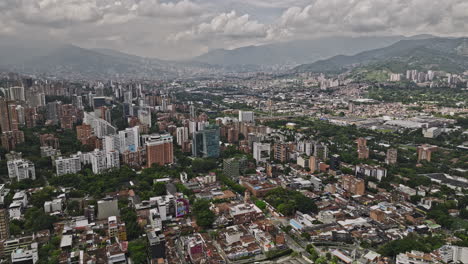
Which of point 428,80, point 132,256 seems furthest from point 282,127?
point 428,80

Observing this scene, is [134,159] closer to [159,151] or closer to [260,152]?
[159,151]

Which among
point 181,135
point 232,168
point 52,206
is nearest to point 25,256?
point 52,206

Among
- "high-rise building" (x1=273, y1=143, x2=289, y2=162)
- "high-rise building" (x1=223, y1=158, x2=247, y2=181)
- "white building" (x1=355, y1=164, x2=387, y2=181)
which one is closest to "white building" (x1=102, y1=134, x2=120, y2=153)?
"high-rise building" (x1=223, y1=158, x2=247, y2=181)

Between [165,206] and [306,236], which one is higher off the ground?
[165,206]

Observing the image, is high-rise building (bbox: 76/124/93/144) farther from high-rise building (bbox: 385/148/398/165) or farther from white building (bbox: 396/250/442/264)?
white building (bbox: 396/250/442/264)

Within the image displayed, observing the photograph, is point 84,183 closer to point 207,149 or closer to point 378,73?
point 207,149

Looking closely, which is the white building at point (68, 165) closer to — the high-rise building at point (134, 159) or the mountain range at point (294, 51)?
the high-rise building at point (134, 159)
